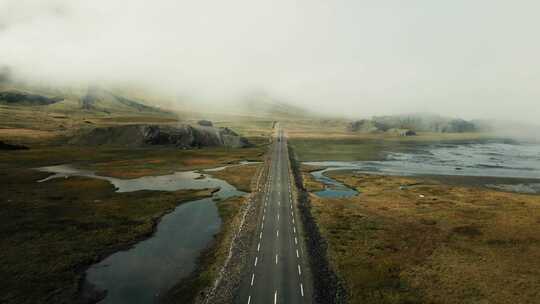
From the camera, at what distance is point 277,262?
44812 millimetres

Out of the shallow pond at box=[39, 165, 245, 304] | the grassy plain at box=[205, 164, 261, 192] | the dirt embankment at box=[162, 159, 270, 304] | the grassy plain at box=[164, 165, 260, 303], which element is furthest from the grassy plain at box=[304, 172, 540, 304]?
the grassy plain at box=[205, 164, 261, 192]

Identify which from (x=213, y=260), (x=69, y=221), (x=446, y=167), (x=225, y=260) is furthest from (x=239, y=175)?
(x=446, y=167)

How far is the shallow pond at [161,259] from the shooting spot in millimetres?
39562

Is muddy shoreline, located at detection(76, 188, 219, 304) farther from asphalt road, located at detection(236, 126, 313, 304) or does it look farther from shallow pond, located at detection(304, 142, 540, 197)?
shallow pond, located at detection(304, 142, 540, 197)

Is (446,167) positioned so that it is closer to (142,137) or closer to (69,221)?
(69,221)

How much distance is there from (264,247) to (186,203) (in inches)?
1419

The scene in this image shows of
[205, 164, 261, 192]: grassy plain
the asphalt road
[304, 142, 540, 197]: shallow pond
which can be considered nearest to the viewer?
the asphalt road

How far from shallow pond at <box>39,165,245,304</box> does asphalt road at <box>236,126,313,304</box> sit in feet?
32.0

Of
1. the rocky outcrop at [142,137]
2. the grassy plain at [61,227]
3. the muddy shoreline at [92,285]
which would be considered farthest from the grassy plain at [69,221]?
the rocky outcrop at [142,137]

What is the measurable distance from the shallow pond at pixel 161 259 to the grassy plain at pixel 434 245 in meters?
22.6

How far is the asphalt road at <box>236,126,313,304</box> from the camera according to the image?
36.5 meters

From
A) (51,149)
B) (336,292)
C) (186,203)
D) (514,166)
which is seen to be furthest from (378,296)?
(51,149)

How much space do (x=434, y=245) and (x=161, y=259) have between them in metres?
46.1

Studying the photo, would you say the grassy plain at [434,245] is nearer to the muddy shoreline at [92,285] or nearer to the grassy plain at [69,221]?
the grassy plain at [69,221]
